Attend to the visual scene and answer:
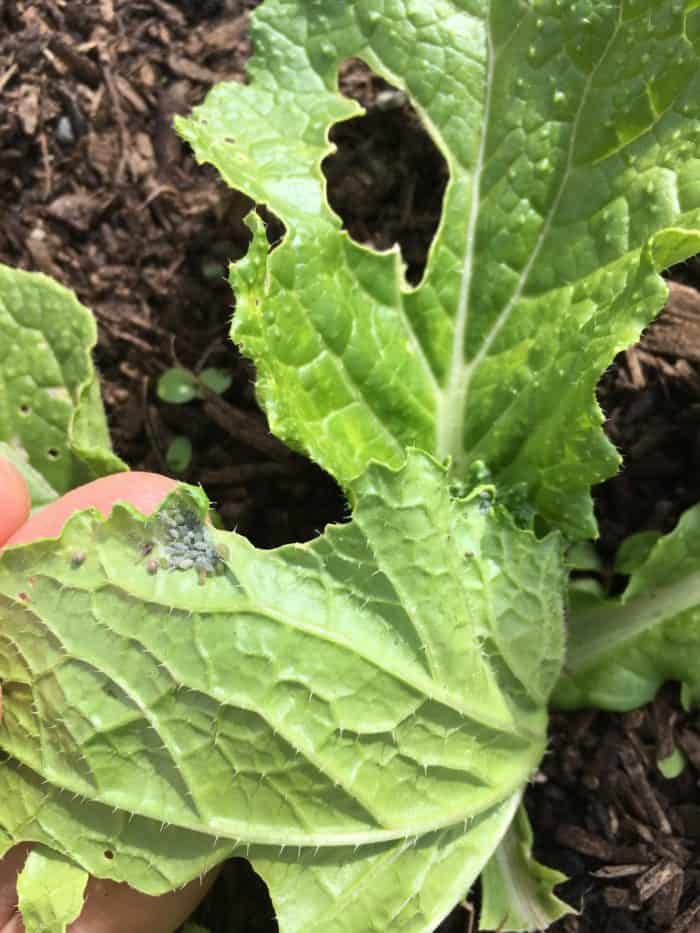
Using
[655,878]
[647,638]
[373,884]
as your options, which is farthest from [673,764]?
[373,884]

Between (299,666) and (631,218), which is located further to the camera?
(631,218)

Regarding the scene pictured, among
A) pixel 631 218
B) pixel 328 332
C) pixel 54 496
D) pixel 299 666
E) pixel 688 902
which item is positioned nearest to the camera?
pixel 299 666

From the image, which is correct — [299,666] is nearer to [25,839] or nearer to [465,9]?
[25,839]

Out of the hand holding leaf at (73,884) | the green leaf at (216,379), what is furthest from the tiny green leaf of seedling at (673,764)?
the green leaf at (216,379)

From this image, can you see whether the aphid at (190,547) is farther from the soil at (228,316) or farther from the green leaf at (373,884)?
the soil at (228,316)

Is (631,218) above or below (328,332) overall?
above

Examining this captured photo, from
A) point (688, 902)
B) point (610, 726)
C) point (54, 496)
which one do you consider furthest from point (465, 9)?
point (688, 902)

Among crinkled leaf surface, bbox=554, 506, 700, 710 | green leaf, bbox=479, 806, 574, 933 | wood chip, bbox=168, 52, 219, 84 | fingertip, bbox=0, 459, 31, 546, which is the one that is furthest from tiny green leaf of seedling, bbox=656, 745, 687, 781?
wood chip, bbox=168, 52, 219, 84
